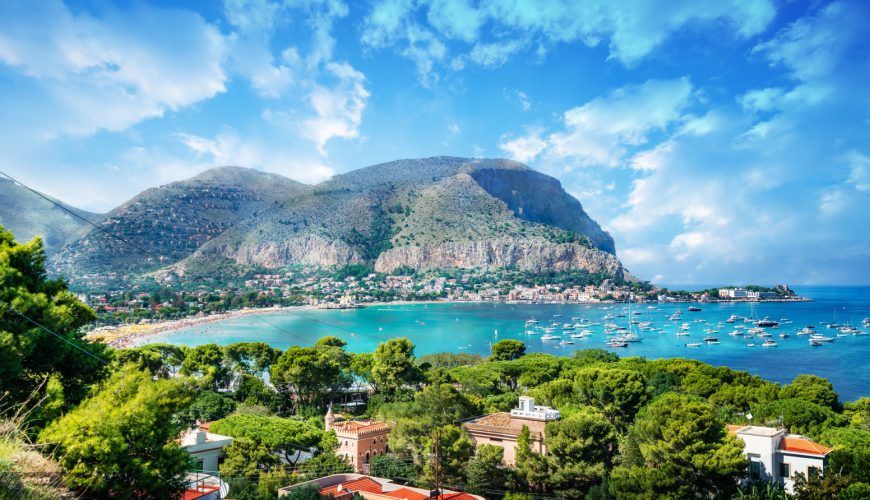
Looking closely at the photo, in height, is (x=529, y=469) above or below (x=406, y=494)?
above

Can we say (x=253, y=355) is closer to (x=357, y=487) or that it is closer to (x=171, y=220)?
(x=357, y=487)

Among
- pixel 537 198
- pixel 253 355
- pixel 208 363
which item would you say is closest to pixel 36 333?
pixel 208 363

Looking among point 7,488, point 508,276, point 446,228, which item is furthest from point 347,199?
point 7,488

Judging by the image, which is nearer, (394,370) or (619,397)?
(619,397)

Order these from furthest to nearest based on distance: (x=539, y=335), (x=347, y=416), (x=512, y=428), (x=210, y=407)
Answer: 1. (x=539, y=335)
2. (x=347, y=416)
3. (x=210, y=407)
4. (x=512, y=428)

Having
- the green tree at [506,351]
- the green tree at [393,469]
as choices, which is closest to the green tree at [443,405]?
the green tree at [393,469]

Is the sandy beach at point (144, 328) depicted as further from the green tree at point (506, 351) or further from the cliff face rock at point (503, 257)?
the cliff face rock at point (503, 257)
